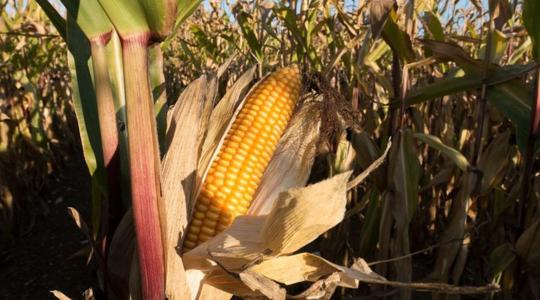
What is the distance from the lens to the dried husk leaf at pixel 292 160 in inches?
51.1

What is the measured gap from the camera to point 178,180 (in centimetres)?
99

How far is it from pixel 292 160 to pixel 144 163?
0.63 metres

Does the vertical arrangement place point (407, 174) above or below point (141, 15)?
below

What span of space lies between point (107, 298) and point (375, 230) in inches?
65.5

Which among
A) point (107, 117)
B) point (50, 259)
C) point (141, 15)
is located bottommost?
point (50, 259)

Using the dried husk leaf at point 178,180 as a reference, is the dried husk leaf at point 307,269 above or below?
below

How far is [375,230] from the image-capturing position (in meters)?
2.56

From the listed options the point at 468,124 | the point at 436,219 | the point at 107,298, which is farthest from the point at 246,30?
the point at 107,298

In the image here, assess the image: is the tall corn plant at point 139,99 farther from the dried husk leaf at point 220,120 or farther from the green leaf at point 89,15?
the dried husk leaf at point 220,120

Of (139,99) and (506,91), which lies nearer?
(139,99)

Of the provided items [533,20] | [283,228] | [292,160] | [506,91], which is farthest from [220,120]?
[506,91]

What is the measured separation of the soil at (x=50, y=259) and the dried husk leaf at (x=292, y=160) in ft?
5.03

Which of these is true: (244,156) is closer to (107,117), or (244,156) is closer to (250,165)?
(250,165)

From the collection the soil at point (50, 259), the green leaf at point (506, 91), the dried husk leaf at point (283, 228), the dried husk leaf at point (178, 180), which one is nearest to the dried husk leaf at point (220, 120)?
the dried husk leaf at point (178, 180)
